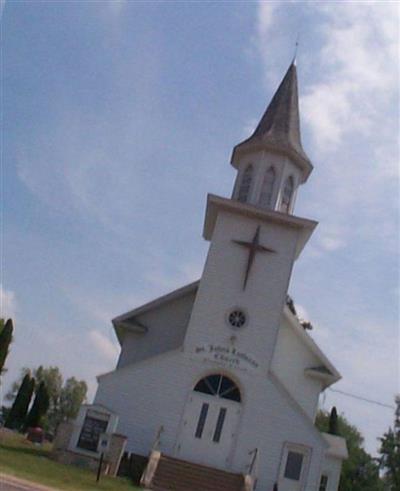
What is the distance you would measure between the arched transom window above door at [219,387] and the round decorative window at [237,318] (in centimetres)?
206

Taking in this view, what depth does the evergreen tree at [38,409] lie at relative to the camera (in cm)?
4106

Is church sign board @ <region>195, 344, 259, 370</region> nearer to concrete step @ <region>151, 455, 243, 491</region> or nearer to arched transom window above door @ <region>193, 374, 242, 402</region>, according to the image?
arched transom window above door @ <region>193, 374, 242, 402</region>

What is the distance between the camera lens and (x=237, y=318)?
79.5 ft

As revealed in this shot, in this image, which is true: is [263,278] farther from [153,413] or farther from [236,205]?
[153,413]

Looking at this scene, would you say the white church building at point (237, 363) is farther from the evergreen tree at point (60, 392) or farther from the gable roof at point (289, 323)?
the evergreen tree at point (60, 392)

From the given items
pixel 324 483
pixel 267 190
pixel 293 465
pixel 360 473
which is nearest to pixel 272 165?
pixel 267 190

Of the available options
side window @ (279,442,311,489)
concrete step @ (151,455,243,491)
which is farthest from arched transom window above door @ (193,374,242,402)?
concrete step @ (151,455,243,491)

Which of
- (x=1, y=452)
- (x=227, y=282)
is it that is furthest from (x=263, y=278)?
(x=1, y=452)

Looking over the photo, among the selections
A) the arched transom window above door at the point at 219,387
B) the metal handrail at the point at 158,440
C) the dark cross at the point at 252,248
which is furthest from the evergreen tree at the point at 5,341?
the dark cross at the point at 252,248

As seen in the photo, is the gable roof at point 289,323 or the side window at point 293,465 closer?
the side window at point 293,465

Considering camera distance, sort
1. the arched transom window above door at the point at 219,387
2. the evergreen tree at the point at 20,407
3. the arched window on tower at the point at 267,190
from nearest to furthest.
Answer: the arched transom window above door at the point at 219,387 → the arched window on tower at the point at 267,190 → the evergreen tree at the point at 20,407

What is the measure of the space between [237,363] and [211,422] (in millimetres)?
2392

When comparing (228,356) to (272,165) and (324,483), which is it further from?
(324,483)

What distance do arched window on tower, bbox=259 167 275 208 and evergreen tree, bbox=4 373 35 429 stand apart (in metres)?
24.5
